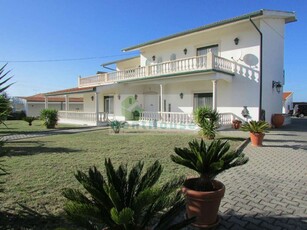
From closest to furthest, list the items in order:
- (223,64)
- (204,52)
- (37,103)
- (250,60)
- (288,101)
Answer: (250,60)
(223,64)
(204,52)
(37,103)
(288,101)

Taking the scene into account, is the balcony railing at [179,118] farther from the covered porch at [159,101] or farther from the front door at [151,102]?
the front door at [151,102]

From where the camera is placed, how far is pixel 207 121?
38.2 feet

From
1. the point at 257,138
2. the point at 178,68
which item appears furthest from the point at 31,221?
the point at 178,68

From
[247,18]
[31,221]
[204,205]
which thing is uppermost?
[247,18]

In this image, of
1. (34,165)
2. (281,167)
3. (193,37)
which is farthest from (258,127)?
(193,37)

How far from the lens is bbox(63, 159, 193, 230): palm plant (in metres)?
2.10

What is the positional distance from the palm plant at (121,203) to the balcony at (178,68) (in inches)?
531

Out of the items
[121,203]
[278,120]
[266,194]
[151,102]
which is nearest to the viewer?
[121,203]

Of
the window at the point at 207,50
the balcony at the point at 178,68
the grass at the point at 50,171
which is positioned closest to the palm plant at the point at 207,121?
the grass at the point at 50,171

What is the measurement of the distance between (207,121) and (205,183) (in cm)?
834

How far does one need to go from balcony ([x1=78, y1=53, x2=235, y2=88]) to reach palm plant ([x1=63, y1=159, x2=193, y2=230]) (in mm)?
13477

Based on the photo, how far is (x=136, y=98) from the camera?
22797 mm

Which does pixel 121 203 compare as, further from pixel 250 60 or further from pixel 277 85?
pixel 277 85

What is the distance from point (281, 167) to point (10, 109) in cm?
692
